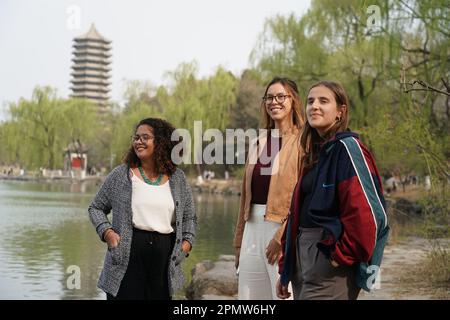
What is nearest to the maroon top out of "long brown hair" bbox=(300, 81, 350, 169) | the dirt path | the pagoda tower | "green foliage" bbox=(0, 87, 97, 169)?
"long brown hair" bbox=(300, 81, 350, 169)

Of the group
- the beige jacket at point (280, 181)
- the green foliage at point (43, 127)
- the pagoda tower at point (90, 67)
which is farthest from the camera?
the pagoda tower at point (90, 67)

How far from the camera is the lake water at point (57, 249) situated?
7.08 m

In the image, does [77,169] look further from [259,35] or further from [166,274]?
[166,274]

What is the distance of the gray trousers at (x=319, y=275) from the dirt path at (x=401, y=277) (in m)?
3.46

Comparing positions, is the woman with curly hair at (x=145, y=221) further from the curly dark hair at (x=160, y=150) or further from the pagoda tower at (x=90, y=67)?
the pagoda tower at (x=90, y=67)

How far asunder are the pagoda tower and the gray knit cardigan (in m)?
80.6

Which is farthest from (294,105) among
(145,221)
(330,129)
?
(145,221)

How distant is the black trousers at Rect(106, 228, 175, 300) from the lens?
9.50 feet

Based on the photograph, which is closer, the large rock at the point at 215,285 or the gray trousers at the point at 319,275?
the gray trousers at the point at 319,275

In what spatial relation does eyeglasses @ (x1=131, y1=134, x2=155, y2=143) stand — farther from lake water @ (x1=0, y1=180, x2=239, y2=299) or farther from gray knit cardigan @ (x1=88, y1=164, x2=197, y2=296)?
lake water @ (x1=0, y1=180, x2=239, y2=299)

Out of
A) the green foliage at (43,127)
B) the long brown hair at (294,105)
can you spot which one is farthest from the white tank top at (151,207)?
the green foliage at (43,127)

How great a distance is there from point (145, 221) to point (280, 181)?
61 centimetres

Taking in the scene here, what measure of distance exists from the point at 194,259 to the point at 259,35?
11385 mm
